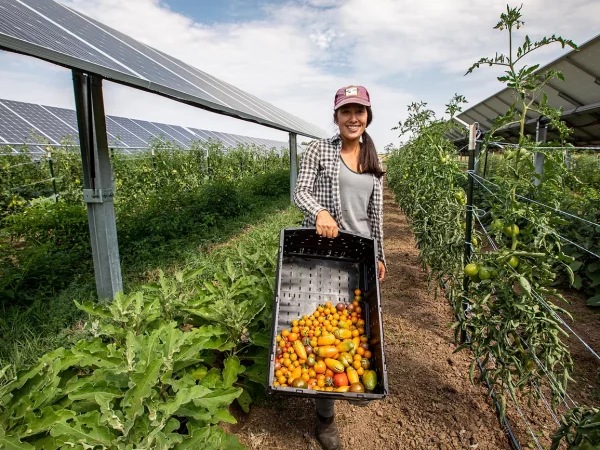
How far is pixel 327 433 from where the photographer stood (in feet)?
7.09

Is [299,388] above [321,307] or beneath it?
beneath

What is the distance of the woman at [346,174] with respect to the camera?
2.26m

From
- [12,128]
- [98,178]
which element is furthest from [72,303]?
[12,128]

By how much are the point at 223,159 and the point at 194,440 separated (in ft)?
39.1

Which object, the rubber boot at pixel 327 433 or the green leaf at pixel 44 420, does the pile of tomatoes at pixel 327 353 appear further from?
the green leaf at pixel 44 420

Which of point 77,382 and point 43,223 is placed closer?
point 77,382

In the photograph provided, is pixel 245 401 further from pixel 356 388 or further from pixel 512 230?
pixel 512 230

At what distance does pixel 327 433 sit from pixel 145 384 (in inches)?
44.3

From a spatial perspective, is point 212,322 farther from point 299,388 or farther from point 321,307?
point 299,388

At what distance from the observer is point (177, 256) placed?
18.0 ft

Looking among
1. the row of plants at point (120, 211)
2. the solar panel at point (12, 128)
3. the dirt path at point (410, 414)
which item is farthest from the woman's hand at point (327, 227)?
the solar panel at point (12, 128)

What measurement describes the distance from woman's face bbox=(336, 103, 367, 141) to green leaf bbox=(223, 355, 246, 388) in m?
1.53

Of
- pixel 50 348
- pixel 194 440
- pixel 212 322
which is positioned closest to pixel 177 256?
pixel 50 348

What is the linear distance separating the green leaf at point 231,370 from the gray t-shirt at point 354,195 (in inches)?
42.7
